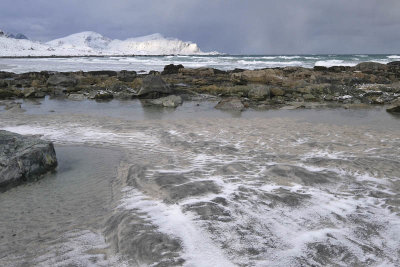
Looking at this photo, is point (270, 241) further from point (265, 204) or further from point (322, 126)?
point (322, 126)

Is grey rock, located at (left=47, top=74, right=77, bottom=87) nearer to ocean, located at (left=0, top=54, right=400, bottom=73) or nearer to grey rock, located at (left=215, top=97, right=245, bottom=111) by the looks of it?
grey rock, located at (left=215, top=97, right=245, bottom=111)

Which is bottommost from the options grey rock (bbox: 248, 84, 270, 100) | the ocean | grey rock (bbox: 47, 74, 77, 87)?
grey rock (bbox: 248, 84, 270, 100)

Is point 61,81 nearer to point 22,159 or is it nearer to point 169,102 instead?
point 169,102

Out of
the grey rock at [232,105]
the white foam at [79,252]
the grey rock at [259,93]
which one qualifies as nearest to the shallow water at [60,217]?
the white foam at [79,252]

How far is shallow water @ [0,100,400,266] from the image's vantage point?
2617 millimetres

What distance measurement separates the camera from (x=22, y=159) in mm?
4211

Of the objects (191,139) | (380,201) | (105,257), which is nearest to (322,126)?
(191,139)

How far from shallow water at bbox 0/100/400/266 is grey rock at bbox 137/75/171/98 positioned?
6689 mm

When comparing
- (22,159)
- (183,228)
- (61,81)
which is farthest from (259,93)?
(61,81)

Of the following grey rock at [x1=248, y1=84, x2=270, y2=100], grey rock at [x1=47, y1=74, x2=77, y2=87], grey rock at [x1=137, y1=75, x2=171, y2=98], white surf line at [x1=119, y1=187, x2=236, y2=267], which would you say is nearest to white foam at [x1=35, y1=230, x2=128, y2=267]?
white surf line at [x1=119, y1=187, x2=236, y2=267]

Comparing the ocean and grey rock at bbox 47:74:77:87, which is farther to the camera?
the ocean

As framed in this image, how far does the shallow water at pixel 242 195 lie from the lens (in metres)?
2.62

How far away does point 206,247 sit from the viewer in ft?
8.68

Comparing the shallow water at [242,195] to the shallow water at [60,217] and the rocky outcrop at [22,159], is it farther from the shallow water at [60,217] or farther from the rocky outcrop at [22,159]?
the rocky outcrop at [22,159]
